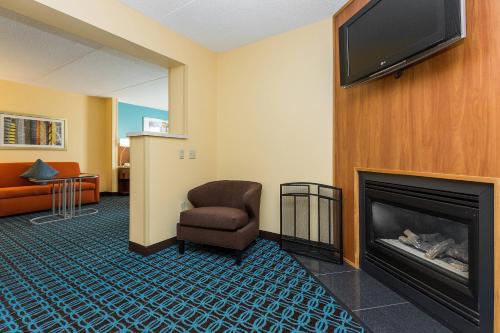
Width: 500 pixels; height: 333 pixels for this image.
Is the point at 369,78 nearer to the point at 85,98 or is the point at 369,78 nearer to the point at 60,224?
the point at 60,224

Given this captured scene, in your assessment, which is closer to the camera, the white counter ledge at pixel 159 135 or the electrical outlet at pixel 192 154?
the white counter ledge at pixel 159 135

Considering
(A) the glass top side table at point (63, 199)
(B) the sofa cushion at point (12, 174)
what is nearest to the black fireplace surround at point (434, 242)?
(A) the glass top side table at point (63, 199)

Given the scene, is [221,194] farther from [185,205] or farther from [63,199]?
[63,199]

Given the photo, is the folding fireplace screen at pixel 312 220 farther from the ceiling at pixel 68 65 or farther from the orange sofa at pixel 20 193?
the orange sofa at pixel 20 193

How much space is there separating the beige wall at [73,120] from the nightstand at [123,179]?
0.25 metres

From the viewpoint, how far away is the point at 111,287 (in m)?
1.91

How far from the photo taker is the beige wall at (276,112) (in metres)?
2.67

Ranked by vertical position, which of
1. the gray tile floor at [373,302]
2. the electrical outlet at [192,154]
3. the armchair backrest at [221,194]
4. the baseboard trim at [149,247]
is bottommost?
the gray tile floor at [373,302]

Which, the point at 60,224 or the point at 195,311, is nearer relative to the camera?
the point at 195,311

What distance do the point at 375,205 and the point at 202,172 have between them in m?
2.11

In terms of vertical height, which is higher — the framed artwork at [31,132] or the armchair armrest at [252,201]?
the framed artwork at [31,132]

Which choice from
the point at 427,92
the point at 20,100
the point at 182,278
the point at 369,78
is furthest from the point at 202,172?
the point at 20,100

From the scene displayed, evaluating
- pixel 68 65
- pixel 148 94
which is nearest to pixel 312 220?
pixel 68 65

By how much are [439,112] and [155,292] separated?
7.62 feet
